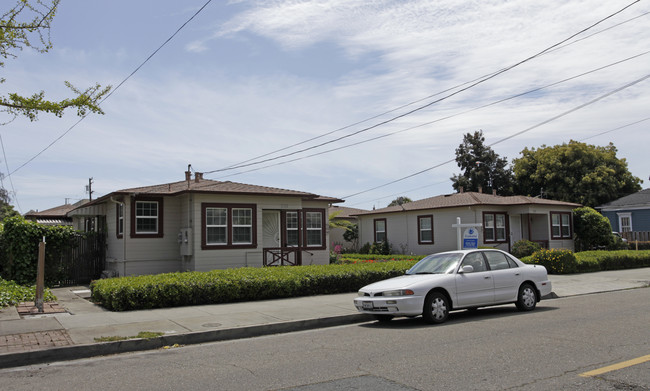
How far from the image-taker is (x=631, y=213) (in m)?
37.6

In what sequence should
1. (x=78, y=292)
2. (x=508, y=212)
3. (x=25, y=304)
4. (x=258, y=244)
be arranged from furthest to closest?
1. (x=508, y=212)
2. (x=258, y=244)
3. (x=78, y=292)
4. (x=25, y=304)

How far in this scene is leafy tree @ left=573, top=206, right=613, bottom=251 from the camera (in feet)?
97.8

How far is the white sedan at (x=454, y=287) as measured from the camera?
1009 centimetres

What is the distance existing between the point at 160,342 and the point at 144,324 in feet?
4.69

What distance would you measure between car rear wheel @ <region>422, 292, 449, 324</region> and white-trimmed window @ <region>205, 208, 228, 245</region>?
10.9m

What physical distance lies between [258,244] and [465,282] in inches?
428

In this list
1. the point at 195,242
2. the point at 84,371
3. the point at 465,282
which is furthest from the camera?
the point at 195,242

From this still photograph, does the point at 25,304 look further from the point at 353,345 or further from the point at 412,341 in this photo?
the point at 412,341

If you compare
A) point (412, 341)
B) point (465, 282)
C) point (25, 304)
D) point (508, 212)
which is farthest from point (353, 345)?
point (508, 212)

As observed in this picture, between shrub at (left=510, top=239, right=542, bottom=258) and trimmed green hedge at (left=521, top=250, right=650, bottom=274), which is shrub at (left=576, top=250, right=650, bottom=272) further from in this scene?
shrub at (left=510, top=239, right=542, bottom=258)

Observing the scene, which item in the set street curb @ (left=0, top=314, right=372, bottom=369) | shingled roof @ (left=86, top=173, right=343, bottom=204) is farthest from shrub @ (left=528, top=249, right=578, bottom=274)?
Result: street curb @ (left=0, top=314, right=372, bottom=369)

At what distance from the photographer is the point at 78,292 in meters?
16.3

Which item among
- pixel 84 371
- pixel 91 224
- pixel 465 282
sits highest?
pixel 91 224

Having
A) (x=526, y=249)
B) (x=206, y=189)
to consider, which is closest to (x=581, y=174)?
(x=526, y=249)
